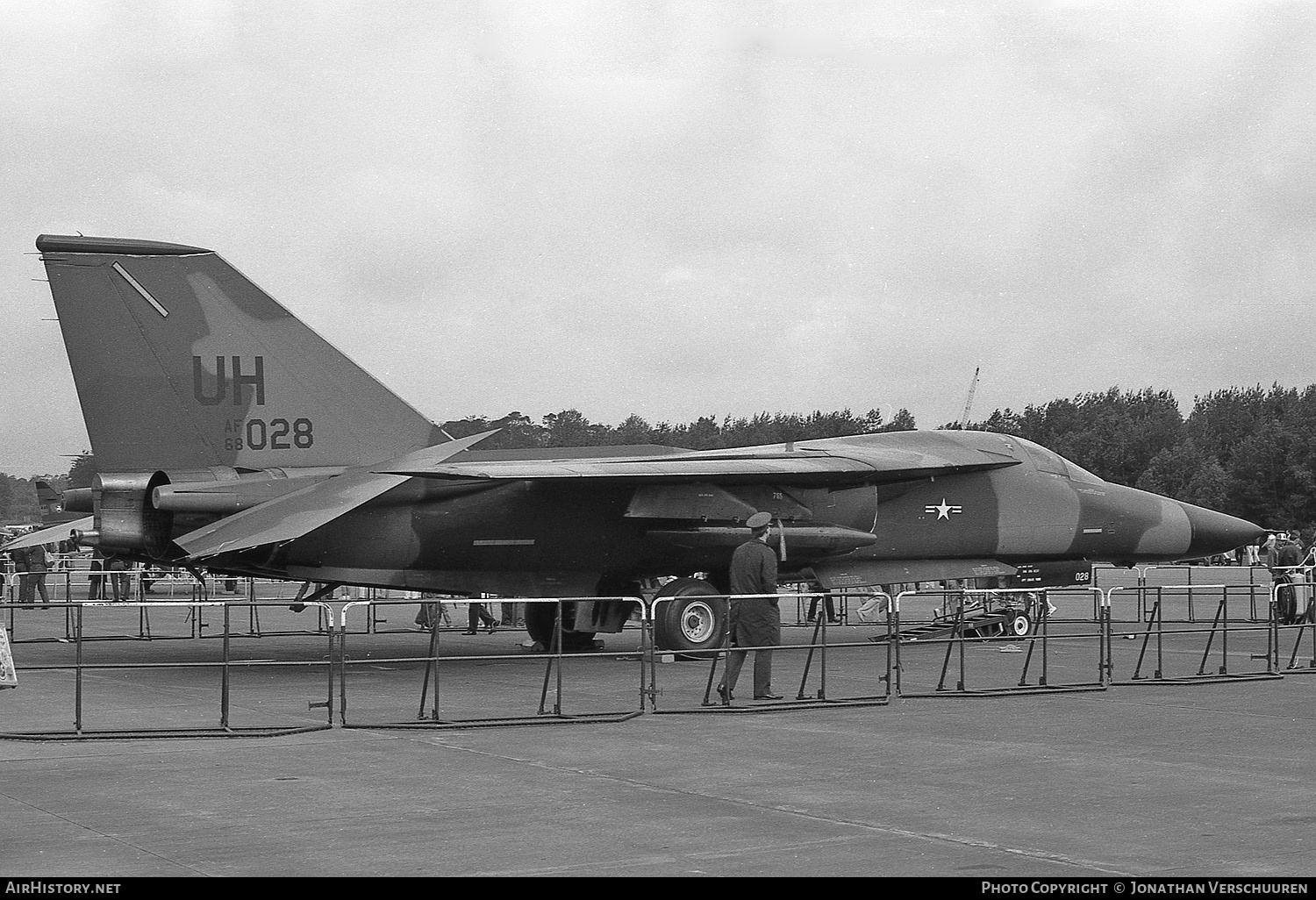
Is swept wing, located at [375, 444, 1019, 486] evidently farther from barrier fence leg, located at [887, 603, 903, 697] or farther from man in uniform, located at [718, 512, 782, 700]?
barrier fence leg, located at [887, 603, 903, 697]

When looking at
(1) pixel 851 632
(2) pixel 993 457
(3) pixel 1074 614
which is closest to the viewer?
(2) pixel 993 457

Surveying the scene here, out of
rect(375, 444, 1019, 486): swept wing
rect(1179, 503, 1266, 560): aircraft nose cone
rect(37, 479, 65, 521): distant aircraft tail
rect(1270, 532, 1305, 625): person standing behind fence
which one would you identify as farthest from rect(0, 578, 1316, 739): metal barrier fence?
rect(37, 479, 65, 521): distant aircraft tail

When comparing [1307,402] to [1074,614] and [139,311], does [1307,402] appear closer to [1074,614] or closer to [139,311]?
[1074,614]

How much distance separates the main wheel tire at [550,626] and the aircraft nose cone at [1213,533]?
328 inches

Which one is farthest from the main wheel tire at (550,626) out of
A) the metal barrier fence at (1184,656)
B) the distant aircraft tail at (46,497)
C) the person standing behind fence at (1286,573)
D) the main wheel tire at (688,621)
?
the distant aircraft tail at (46,497)

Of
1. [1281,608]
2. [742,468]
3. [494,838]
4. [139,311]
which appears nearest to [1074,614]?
[1281,608]

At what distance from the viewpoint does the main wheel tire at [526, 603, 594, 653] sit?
1691 centimetres

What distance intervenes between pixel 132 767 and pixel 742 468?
8.49 meters

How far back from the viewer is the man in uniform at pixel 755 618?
448 inches

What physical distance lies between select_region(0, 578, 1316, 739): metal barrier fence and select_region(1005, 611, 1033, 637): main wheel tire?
2 centimetres

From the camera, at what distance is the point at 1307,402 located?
60000 mm

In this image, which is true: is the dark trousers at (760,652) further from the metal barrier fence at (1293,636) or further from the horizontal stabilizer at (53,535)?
the horizontal stabilizer at (53,535)

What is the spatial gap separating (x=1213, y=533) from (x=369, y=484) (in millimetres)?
11549

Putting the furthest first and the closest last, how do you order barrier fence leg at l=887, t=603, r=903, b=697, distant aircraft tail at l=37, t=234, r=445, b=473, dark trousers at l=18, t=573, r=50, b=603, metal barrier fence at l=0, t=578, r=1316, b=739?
dark trousers at l=18, t=573, r=50, b=603, distant aircraft tail at l=37, t=234, r=445, b=473, barrier fence leg at l=887, t=603, r=903, b=697, metal barrier fence at l=0, t=578, r=1316, b=739
